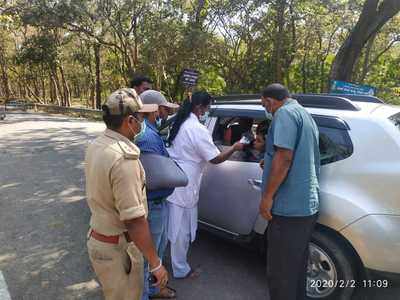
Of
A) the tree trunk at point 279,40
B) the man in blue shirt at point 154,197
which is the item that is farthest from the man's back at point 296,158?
the tree trunk at point 279,40

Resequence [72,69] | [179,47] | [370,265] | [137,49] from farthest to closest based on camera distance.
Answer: [72,69], [137,49], [179,47], [370,265]

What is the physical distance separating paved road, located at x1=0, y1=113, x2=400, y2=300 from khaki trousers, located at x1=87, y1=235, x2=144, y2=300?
4.08 feet

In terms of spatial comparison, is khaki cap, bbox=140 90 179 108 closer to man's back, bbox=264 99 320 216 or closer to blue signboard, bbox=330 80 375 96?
man's back, bbox=264 99 320 216

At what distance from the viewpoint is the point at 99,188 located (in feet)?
6.18

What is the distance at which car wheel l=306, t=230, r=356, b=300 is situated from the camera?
2.84 m

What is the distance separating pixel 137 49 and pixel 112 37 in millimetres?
2776

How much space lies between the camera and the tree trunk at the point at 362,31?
672 centimetres

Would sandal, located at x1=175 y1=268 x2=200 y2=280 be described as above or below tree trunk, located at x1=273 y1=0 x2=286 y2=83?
below

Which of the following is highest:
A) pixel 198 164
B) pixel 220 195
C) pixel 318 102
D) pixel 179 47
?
pixel 179 47

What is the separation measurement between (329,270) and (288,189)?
0.93 metres

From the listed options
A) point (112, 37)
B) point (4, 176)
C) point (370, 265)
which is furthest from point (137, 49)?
point (370, 265)

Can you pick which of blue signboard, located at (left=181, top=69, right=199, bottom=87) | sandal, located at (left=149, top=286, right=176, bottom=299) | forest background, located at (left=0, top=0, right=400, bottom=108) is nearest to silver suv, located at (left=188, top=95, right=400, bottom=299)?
sandal, located at (left=149, top=286, right=176, bottom=299)

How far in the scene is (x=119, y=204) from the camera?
72.4 inches

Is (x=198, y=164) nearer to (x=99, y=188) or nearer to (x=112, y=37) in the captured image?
(x=99, y=188)
